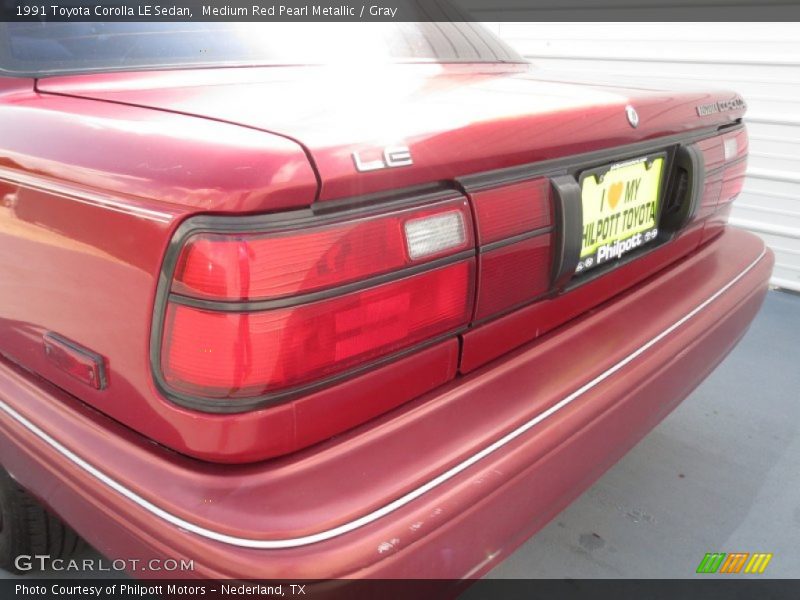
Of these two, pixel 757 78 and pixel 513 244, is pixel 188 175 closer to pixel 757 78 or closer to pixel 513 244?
pixel 513 244

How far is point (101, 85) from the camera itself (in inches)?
57.0

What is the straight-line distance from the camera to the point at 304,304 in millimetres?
1066

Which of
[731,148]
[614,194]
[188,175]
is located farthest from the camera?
[731,148]

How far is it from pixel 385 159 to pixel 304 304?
26 centimetres

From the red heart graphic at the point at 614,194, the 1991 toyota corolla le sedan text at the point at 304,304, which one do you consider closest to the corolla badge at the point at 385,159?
the 1991 toyota corolla le sedan text at the point at 304,304

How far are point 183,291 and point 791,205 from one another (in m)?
4.23

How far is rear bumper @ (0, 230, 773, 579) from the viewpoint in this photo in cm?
103

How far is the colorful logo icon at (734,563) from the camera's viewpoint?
1.96 metres

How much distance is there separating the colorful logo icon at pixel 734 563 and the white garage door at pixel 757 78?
2.73 m

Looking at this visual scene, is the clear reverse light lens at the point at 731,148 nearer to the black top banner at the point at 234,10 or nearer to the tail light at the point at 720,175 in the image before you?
the tail light at the point at 720,175

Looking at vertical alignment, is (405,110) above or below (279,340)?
above

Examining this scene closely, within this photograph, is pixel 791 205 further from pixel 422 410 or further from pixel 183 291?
pixel 183 291

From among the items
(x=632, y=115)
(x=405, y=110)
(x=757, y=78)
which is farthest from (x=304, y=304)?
(x=757, y=78)

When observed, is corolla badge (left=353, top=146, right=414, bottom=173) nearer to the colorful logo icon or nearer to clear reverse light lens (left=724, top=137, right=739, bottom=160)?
clear reverse light lens (left=724, top=137, right=739, bottom=160)
